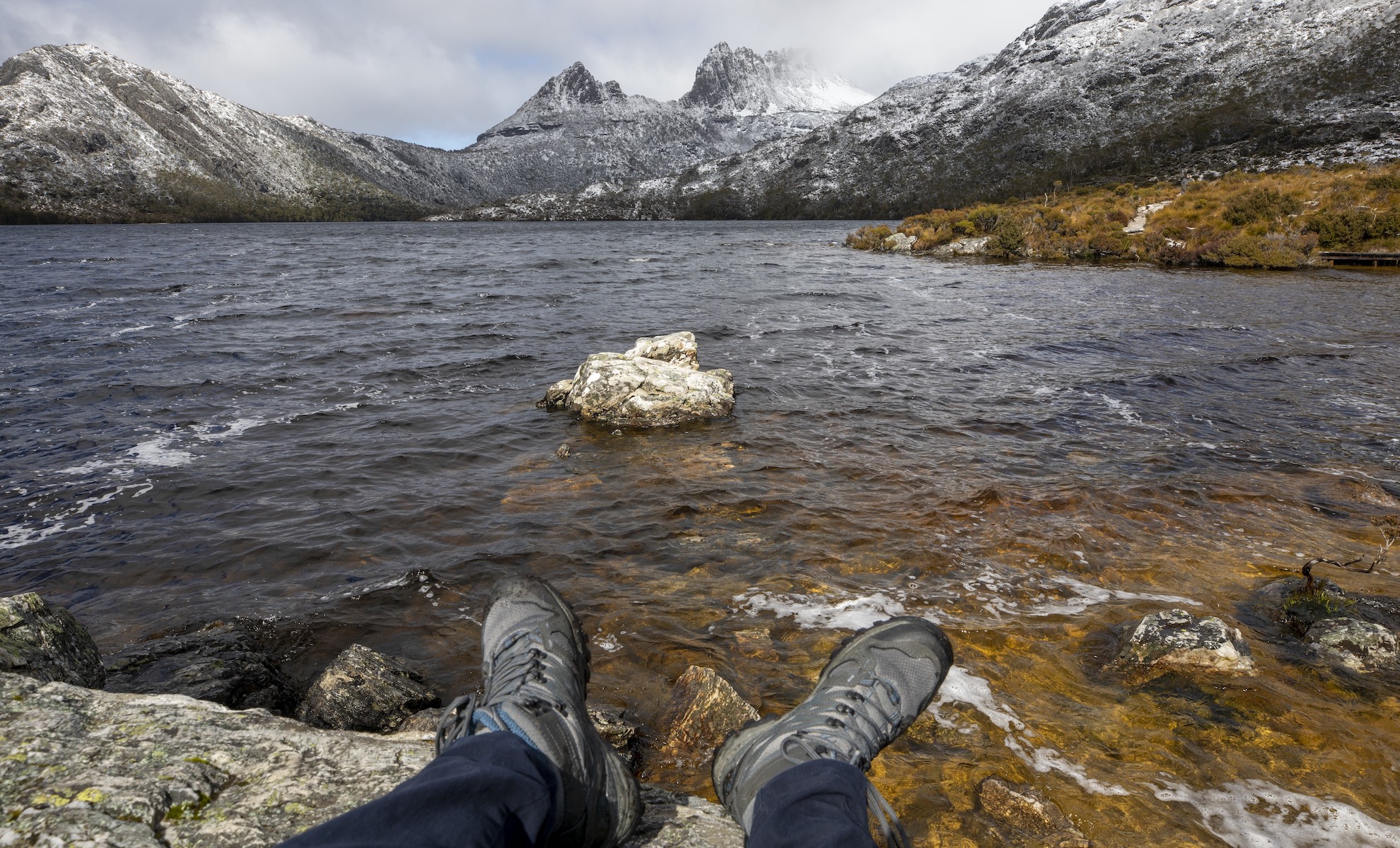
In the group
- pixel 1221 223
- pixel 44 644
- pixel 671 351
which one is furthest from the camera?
pixel 1221 223

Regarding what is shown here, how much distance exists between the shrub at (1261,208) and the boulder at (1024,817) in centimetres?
4014

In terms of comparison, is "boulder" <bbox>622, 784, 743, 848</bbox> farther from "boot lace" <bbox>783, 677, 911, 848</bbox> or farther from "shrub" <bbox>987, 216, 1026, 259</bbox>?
"shrub" <bbox>987, 216, 1026, 259</bbox>

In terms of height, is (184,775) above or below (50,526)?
above

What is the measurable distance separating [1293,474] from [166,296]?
36.7 m

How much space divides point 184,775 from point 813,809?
2.64m

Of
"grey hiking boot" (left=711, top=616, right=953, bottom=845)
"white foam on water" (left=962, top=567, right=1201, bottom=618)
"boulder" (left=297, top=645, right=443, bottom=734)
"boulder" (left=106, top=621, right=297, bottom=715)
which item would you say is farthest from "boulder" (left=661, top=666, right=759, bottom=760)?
"boulder" (left=106, top=621, right=297, bottom=715)

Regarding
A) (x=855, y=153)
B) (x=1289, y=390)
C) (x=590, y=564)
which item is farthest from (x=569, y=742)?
(x=855, y=153)

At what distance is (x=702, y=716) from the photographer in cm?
440

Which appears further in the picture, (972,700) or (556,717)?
(972,700)

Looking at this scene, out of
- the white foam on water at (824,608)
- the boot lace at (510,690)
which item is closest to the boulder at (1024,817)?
the white foam on water at (824,608)

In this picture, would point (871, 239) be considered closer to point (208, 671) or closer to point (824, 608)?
point (824, 608)

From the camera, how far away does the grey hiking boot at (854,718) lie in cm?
300

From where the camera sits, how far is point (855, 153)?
194 metres

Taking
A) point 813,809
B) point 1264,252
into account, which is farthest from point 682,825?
point 1264,252
